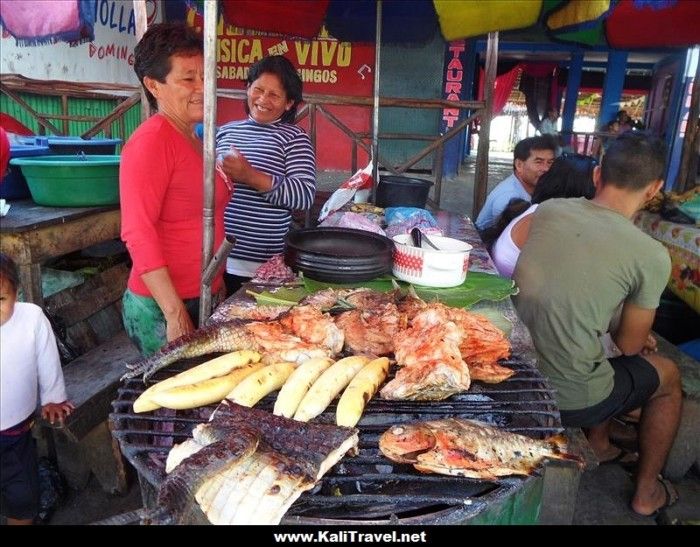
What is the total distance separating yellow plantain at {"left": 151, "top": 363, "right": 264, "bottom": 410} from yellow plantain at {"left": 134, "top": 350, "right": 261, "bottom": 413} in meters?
0.02

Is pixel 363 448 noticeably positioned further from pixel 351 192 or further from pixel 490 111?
pixel 490 111

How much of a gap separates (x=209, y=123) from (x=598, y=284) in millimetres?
2117

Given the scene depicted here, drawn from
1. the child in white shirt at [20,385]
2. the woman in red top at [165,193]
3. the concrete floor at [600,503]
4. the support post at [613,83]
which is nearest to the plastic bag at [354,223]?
the woman in red top at [165,193]

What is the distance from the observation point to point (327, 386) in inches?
67.1

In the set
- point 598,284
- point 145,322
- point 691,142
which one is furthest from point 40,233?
point 691,142

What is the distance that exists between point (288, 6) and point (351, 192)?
95.9 inches

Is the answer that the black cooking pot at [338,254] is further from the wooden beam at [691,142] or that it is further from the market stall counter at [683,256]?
the wooden beam at [691,142]

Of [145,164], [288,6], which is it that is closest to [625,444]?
[145,164]

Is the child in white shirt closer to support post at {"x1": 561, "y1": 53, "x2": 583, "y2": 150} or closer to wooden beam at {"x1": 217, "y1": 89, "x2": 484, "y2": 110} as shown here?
wooden beam at {"x1": 217, "y1": 89, "x2": 484, "y2": 110}

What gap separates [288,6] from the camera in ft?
17.7

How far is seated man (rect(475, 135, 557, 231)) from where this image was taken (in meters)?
4.93

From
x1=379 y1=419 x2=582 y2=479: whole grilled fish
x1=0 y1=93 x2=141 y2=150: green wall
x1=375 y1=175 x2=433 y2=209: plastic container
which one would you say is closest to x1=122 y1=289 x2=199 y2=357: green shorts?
x1=379 y1=419 x2=582 y2=479: whole grilled fish

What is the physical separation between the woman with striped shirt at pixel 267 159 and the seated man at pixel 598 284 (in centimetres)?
151

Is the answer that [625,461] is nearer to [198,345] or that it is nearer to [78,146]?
[198,345]
